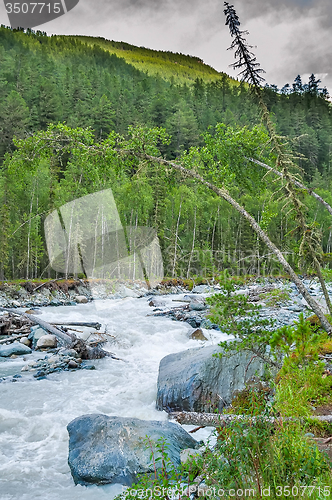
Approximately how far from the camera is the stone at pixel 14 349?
10.4m

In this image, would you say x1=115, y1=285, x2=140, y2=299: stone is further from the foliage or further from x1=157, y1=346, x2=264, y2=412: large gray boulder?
x1=157, y1=346, x2=264, y2=412: large gray boulder

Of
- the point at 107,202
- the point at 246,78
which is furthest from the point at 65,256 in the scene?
the point at 246,78

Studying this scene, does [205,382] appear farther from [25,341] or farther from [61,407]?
[25,341]

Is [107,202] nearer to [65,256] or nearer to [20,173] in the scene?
[65,256]

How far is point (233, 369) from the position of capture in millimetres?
6109

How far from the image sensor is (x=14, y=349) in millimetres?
10641

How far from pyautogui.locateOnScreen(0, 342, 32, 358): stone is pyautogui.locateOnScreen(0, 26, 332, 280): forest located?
18.5ft

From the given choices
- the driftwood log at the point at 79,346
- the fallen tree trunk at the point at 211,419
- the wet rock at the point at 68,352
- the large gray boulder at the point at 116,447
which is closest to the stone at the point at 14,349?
the driftwood log at the point at 79,346

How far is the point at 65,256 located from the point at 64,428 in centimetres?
3072

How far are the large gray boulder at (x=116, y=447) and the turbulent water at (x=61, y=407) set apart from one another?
0.55 feet

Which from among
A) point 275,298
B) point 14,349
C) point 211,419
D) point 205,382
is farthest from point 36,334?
point 275,298

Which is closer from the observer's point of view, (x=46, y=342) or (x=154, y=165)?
(x=154, y=165)

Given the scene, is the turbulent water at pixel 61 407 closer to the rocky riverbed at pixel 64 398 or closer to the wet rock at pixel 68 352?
the rocky riverbed at pixel 64 398

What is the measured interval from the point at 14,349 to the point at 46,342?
100 centimetres
